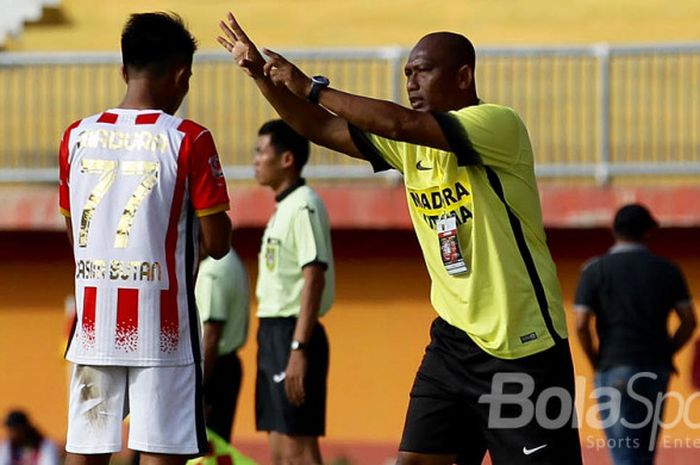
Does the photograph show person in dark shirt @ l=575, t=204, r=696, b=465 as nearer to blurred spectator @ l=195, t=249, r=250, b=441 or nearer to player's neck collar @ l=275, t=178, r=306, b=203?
player's neck collar @ l=275, t=178, r=306, b=203

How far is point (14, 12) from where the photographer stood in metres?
17.9

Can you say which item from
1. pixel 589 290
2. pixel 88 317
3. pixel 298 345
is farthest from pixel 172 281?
pixel 589 290

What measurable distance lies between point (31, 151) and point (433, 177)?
361 inches

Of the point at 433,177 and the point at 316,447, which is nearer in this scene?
the point at 433,177

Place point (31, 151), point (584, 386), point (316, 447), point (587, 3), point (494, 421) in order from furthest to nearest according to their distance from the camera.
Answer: point (587, 3) < point (31, 151) < point (584, 386) < point (316, 447) < point (494, 421)

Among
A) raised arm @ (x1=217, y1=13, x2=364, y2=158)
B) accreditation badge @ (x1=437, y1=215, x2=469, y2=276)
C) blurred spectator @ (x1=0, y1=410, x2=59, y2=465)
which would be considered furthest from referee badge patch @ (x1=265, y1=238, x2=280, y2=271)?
blurred spectator @ (x1=0, y1=410, x2=59, y2=465)

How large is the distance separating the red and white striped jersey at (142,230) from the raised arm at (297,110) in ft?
1.04

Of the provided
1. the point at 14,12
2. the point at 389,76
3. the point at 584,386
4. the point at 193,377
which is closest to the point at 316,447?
the point at 193,377

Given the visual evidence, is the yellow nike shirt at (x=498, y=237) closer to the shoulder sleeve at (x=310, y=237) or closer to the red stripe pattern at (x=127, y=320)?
the red stripe pattern at (x=127, y=320)

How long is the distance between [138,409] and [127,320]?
0.35m

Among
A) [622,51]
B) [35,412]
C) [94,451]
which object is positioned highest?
[622,51]

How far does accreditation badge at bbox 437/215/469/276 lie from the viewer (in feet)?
21.8

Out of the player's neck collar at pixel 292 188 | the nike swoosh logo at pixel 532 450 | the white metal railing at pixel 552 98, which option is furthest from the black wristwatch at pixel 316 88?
the white metal railing at pixel 552 98

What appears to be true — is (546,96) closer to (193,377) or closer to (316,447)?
(316,447)
